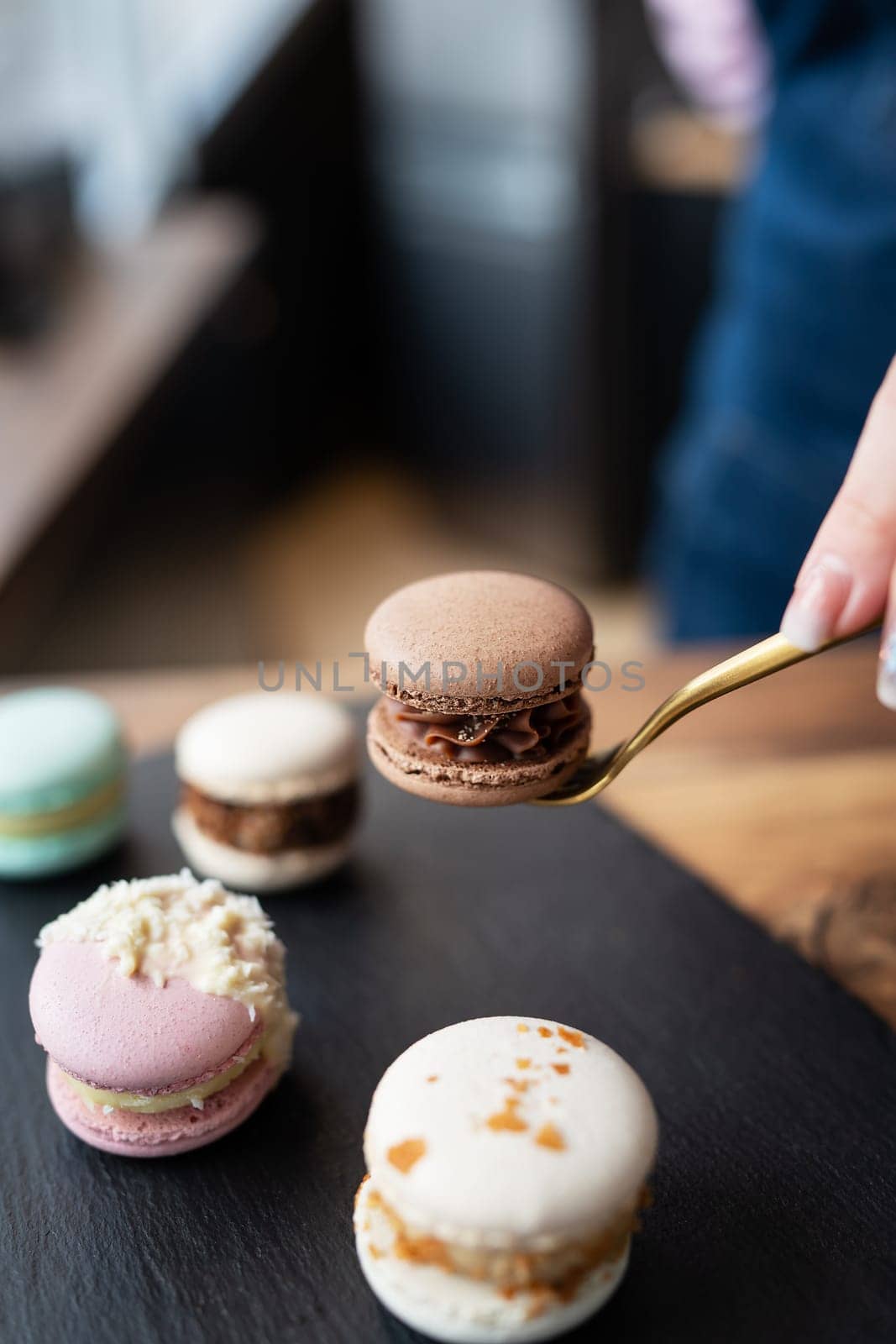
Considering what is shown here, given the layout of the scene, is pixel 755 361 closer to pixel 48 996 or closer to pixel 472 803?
pixel 472 803

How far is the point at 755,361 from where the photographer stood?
5.41 ft

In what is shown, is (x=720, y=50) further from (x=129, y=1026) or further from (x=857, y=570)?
(x=129, y=1026)

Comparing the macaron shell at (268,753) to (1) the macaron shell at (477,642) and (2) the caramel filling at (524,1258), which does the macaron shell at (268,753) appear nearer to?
(1) the macaron shell at (477,642)

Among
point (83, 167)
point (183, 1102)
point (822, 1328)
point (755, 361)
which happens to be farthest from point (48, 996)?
point (83, 167)

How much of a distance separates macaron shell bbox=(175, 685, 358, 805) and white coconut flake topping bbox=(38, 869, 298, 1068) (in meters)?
0.19

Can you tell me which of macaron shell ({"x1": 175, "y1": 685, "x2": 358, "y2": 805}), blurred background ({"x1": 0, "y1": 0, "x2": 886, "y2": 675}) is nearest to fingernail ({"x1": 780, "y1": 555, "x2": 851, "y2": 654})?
macaron shell ({"x1": 175, "y1": 685, "x2": 358, "y2": 805})

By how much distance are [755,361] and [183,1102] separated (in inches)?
47.9

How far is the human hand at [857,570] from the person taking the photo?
73cm

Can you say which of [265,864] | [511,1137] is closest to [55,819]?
[265,864]

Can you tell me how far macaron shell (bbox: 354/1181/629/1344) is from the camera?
0.68 meters

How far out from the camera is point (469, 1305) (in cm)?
68

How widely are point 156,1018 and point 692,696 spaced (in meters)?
0.39

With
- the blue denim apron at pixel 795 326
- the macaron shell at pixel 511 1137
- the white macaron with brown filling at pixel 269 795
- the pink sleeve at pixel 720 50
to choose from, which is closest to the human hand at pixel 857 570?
the macaron shell at pixel 511 1137

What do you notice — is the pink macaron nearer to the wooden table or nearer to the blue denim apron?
the wooden table
